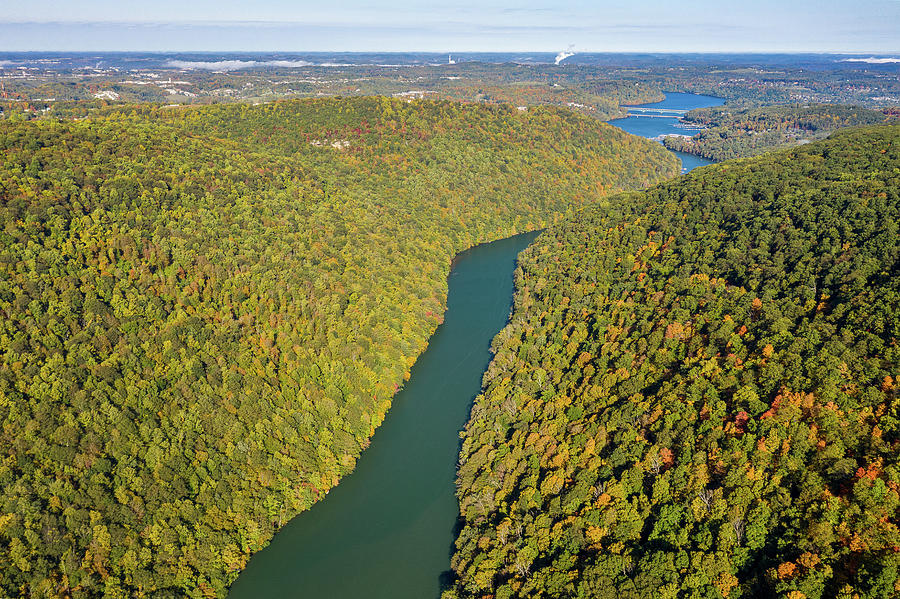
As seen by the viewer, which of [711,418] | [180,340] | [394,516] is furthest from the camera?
[180,340]

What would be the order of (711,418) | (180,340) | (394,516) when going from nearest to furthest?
(711,418) → (394,516) → (180,340)

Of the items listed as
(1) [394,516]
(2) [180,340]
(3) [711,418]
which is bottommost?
(1) [394,516]

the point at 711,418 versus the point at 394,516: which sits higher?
the point at 711,418

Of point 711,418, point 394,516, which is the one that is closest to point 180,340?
point 394,516

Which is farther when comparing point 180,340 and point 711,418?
point 180,340

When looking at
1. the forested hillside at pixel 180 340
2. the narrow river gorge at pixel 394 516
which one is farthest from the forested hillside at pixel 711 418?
the forested hillside at pixel 180 340

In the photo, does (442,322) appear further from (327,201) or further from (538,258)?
(327,201)

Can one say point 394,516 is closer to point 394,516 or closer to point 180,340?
point 394,516

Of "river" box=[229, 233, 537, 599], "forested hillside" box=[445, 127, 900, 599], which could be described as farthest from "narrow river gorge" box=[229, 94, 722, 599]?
"forested hillside" box=[445, 127, 900, 599]
